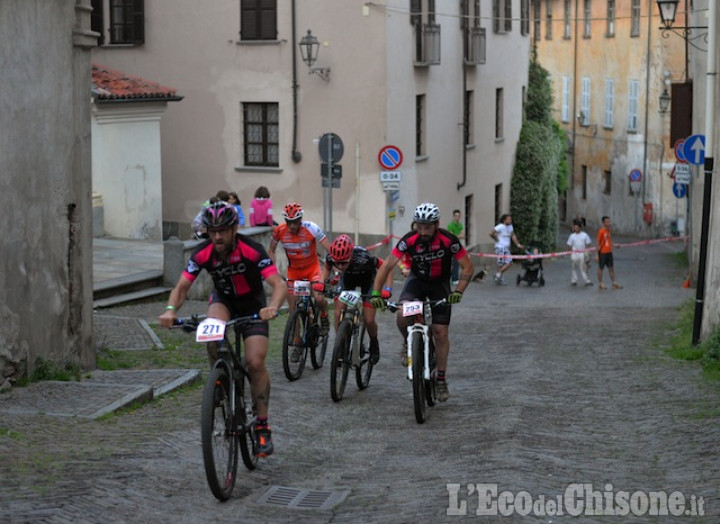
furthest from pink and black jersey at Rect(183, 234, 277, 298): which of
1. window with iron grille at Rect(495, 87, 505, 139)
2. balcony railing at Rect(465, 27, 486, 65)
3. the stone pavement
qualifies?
window with iron grille at Rect(495, 87, 505, 139)

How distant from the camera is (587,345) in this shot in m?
17.5

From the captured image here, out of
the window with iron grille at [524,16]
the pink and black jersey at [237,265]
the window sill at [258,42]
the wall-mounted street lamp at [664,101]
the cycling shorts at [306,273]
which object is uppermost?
the window with iron grille at [524,16]

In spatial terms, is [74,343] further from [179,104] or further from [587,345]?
[179,104]

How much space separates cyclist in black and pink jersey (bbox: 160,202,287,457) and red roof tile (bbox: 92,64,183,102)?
18431mm

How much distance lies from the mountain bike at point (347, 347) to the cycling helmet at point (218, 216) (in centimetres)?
343

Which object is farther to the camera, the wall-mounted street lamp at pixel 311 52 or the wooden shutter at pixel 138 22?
the wooden shutter at pixel 138 22

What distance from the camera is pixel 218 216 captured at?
845 cm

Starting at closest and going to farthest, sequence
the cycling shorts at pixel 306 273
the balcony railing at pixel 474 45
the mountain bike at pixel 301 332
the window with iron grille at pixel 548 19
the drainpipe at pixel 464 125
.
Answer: the mountain bike at pixel 301 332 → the cycling shorts at pixel 306 273 → the drainpipe at pixel 464 125 → the balcony railing at pixel 474 45 → the window with iron grille at pixel 548 19

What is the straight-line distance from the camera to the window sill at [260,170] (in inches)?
1320

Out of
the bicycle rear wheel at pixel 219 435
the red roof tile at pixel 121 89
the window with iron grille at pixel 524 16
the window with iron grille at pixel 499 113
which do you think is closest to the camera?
the bicycle rear wheel at pixel 219 435

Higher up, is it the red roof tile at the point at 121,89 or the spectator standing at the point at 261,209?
the red roof tile at the point at 121,89

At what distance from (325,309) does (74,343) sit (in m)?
2.76

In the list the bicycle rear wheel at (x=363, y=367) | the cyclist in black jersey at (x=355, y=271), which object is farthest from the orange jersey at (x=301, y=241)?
the bicycle rear wheel at (x=363, y=367)

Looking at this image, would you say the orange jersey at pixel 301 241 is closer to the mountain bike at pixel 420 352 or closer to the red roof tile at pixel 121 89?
the mountain bike at pixel 420 352
